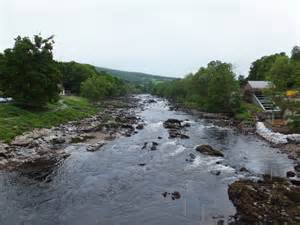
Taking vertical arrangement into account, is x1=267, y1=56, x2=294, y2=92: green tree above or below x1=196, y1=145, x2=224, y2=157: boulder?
above

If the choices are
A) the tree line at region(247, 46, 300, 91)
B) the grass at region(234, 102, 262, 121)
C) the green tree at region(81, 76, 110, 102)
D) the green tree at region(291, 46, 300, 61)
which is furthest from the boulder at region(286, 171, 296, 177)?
the green tree at region(81, 76, 110, 102)

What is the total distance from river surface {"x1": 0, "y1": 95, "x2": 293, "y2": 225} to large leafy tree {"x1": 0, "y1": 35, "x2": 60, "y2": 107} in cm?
2389

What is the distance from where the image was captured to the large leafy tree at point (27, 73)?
64.4 meters

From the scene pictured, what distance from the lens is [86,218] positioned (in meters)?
24.1

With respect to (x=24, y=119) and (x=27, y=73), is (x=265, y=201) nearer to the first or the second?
(x=24, y=119)

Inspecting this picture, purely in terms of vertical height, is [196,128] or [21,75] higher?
[21,75]

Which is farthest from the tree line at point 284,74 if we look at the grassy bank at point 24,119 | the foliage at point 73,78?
the foliage at point 73,78

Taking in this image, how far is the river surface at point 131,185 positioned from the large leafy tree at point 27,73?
2389 cm

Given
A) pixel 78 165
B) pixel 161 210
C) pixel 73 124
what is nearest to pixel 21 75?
pixel 73 124

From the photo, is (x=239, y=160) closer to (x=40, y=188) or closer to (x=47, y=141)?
(x=40, y=188)

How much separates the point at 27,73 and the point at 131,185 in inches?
1641

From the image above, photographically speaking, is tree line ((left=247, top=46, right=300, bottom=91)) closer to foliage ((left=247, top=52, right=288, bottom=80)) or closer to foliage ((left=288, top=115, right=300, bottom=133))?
foliage ((left=247, top=52, right=288, bottom=80))

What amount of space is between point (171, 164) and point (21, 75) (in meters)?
39.9

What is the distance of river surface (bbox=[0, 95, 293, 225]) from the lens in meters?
24.4
